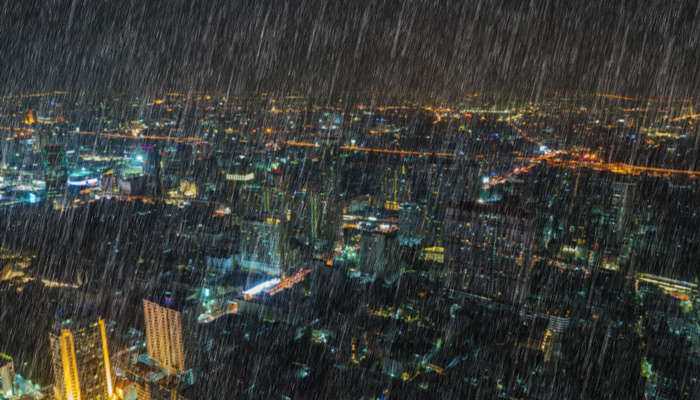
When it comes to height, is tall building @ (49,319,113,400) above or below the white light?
below

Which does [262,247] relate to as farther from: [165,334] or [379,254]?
Result: [165,334]

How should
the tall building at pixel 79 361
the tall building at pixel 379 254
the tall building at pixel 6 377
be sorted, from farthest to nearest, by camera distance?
1. the tall building at pixel 379 254
2. the tall building at pixel 6 377
3. the tall building at pixel 79 361

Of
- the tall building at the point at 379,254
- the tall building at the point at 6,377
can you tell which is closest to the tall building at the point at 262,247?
the tall building at the point at 379,254

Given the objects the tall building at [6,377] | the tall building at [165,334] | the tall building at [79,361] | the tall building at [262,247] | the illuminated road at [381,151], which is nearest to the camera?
the tall building at [79,361]

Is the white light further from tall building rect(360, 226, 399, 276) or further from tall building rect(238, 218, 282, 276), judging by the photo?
tall building rect(360, 226, 399, 276)

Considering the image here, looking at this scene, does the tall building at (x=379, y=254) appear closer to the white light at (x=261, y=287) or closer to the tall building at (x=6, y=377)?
the white light at (x=261, y=287)

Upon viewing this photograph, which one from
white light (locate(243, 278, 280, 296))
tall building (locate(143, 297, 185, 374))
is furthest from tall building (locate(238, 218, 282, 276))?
tall building (locate(143, 297, 185, 374))

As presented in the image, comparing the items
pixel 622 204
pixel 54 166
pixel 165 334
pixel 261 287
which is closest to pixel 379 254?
pixel 261 287
